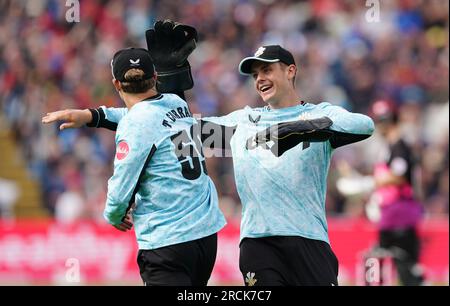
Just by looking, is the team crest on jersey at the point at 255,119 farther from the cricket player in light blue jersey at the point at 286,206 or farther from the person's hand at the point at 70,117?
the person's hand at the point at 70,117

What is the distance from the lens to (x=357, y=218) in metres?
15.7

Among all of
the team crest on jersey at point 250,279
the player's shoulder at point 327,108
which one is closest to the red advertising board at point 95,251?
the team crest on jersey at point 250,279

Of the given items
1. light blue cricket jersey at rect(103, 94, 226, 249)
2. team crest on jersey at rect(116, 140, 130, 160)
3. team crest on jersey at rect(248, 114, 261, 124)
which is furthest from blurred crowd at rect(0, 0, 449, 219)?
team crest on jersey at rect(116, 140, 130, 160)

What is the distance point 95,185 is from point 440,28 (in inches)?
253

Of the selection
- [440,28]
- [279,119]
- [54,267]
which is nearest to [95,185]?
[54,267]

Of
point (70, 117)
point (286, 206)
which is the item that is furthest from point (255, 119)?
point (70, 117)

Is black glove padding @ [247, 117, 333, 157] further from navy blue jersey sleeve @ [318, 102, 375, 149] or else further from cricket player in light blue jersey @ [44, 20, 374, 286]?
cricket player in light blue jersey @ [44, 20, 374, 286]

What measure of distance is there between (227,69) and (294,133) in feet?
41.3

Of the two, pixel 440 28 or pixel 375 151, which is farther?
pixel 440 28

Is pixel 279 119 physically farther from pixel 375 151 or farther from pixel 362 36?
pixel 362 36

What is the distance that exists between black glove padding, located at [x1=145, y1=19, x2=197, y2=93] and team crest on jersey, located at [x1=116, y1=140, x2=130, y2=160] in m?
0.83

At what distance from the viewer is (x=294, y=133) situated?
647 cm

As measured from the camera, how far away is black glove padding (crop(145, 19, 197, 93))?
7.32 m

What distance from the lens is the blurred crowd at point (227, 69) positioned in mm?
16766
